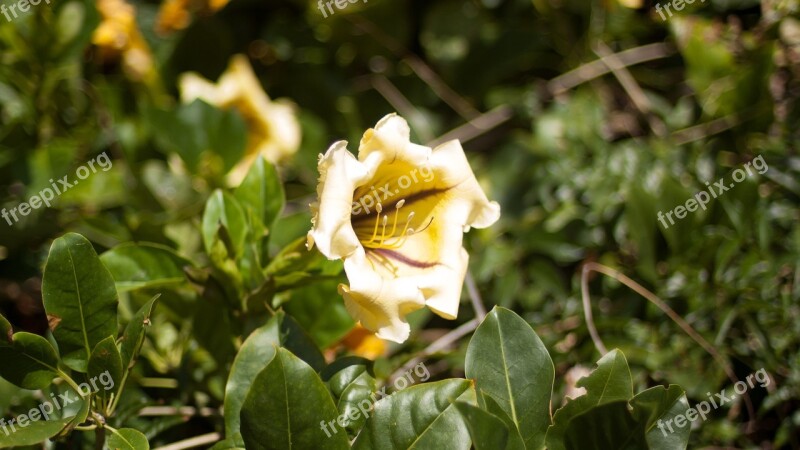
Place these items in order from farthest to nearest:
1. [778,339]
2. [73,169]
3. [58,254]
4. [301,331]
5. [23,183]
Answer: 1. [73,169]
2. [23,183]
3. [778,339]
4. [301,331]
5. [58,254]

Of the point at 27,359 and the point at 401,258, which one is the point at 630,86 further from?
the point at 27,359

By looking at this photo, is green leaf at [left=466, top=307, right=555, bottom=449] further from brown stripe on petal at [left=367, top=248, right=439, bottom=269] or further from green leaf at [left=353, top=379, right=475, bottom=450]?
brown stripe on petal at [left=367, top=248, right=439, bottom=269]

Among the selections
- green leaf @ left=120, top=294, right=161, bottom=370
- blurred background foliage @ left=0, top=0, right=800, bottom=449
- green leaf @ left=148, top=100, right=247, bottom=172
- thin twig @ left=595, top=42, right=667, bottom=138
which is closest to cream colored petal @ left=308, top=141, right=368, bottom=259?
blurred background foliage @ left=0, top=0, right=800, bottom=449

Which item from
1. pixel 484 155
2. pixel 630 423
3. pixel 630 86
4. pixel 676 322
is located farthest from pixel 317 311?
pixel 630 86

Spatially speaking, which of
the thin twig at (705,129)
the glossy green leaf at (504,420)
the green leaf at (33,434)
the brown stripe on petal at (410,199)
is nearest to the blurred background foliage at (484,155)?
the thin twig at (705,129)

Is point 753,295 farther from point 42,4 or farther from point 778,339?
point 42,4

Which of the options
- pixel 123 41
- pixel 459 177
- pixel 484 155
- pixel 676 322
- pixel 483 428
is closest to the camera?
pixel 483 428

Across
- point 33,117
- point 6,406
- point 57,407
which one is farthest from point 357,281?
point 33,117

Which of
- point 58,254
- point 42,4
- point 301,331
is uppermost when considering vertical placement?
point 42,4
